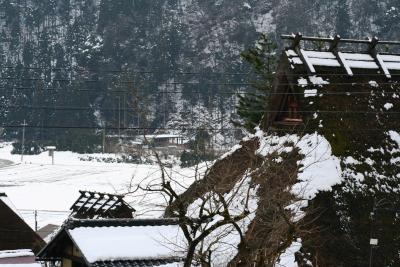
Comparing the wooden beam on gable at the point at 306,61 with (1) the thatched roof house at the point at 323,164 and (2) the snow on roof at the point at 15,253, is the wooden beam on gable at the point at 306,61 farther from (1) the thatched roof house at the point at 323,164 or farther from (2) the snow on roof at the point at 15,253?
(2) the snow on roof at the point at 15,253

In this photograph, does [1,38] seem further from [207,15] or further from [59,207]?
[59,207]

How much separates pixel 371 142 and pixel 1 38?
13817 centimetres

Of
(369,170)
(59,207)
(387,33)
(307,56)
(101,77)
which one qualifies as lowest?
(59,207)

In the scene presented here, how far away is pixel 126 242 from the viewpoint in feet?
36.3

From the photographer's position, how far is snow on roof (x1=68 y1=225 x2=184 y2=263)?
10.5 m

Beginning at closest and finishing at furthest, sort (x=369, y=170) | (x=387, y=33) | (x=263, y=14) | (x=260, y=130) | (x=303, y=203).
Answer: (x=303, y=203) → (x=369, y=170) → (x=260, y=130) → (x=387, y=33) → (x=263, y=14)

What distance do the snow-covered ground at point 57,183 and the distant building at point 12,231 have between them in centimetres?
984

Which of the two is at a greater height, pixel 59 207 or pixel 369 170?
pixel 369 170

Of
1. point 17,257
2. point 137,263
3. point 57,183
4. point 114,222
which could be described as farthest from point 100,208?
point 57,183

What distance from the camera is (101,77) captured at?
122438 mm

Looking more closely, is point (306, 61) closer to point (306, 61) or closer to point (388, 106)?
point (306, 61)

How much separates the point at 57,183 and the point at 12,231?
1333 inches

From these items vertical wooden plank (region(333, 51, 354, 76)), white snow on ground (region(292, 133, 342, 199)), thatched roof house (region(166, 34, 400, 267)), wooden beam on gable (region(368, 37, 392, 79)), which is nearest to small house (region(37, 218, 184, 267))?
thatched roof house (region(166, 34, 400, 267))

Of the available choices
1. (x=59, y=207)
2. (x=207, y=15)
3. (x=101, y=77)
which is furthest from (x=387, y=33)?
(x=59, y=207)
